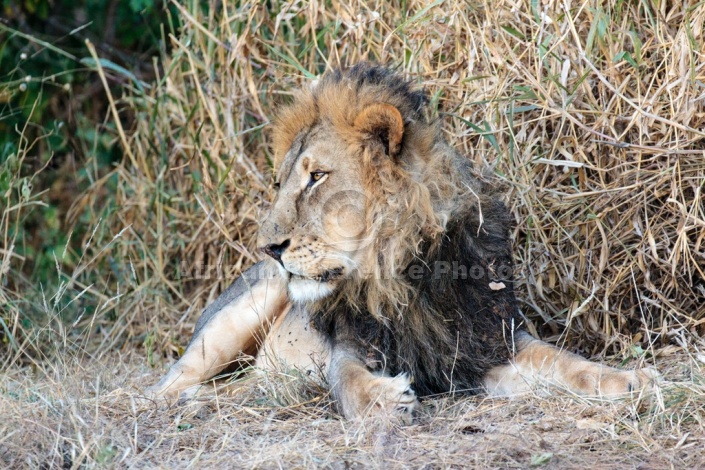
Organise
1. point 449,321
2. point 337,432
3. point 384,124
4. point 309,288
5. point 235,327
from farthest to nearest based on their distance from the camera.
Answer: point 235,327, point 449,321, point 309,288, point 384,124, point 337,432

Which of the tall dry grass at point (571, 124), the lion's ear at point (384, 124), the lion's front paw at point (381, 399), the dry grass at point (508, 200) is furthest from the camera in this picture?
the tall dry grass at point (571, 124)

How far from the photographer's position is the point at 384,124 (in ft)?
10.3

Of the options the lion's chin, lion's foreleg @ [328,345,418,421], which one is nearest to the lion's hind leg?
lion's foreleg @ [328,345,418,421]

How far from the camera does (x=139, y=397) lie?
10.7 feet

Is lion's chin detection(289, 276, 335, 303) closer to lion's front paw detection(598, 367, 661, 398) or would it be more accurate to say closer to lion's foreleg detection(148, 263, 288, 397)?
lion's foreleg detection(148, 263, 288, 397)

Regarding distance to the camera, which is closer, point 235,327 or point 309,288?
point 309,288

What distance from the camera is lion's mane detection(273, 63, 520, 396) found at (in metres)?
3.18

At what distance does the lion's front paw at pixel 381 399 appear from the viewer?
2.90 m

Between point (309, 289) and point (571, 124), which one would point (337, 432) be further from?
point (571, 124)

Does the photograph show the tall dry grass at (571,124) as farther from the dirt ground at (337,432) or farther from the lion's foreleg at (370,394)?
the lion's foreleg at (370,394)

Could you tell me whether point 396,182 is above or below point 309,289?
above

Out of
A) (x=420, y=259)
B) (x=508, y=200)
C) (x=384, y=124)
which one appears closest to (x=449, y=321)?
(x=420, y=259)

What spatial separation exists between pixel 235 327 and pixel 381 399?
120cm

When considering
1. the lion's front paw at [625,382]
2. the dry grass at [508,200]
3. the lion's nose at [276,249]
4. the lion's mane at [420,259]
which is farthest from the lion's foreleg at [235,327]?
the lion's front paw at [625,382]
